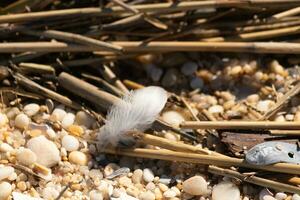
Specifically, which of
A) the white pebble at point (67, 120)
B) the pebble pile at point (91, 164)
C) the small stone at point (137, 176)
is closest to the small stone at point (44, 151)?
the pebble pile at point (91, 164)

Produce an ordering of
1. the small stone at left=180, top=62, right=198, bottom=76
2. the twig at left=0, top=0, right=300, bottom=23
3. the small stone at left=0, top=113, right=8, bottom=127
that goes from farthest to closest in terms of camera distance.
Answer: the small stone at left=180, top=62, right=198, bottom=76
the twig at left=0, top=0, right=300, bottom=23
the small stone at left=0, top=113, right=8, bottom=127

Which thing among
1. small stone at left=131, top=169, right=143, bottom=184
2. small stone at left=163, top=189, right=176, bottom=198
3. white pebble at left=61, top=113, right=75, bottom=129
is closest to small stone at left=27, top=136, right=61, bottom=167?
white pebble at left=61, top=113, right=75, bottom=129

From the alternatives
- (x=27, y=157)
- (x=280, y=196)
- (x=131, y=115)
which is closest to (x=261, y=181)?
(x=280, y=196)

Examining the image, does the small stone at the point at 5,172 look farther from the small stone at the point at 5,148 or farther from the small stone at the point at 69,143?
the small stone at the point at 69,143

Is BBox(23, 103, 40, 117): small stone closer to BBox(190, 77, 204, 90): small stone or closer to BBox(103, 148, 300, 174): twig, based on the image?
BBox(103, 148, 300, 174): twig

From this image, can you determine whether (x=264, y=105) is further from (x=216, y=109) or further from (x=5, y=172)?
(x=5, y=172)

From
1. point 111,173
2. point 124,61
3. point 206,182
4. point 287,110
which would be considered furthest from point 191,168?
point 124,61

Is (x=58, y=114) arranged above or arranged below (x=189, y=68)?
below

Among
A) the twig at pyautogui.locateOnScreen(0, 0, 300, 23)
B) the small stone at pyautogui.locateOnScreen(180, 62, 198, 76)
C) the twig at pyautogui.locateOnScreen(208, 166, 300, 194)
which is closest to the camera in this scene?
the twig at pyautogui.locateOnScreen(208, 166, 300, 194)
